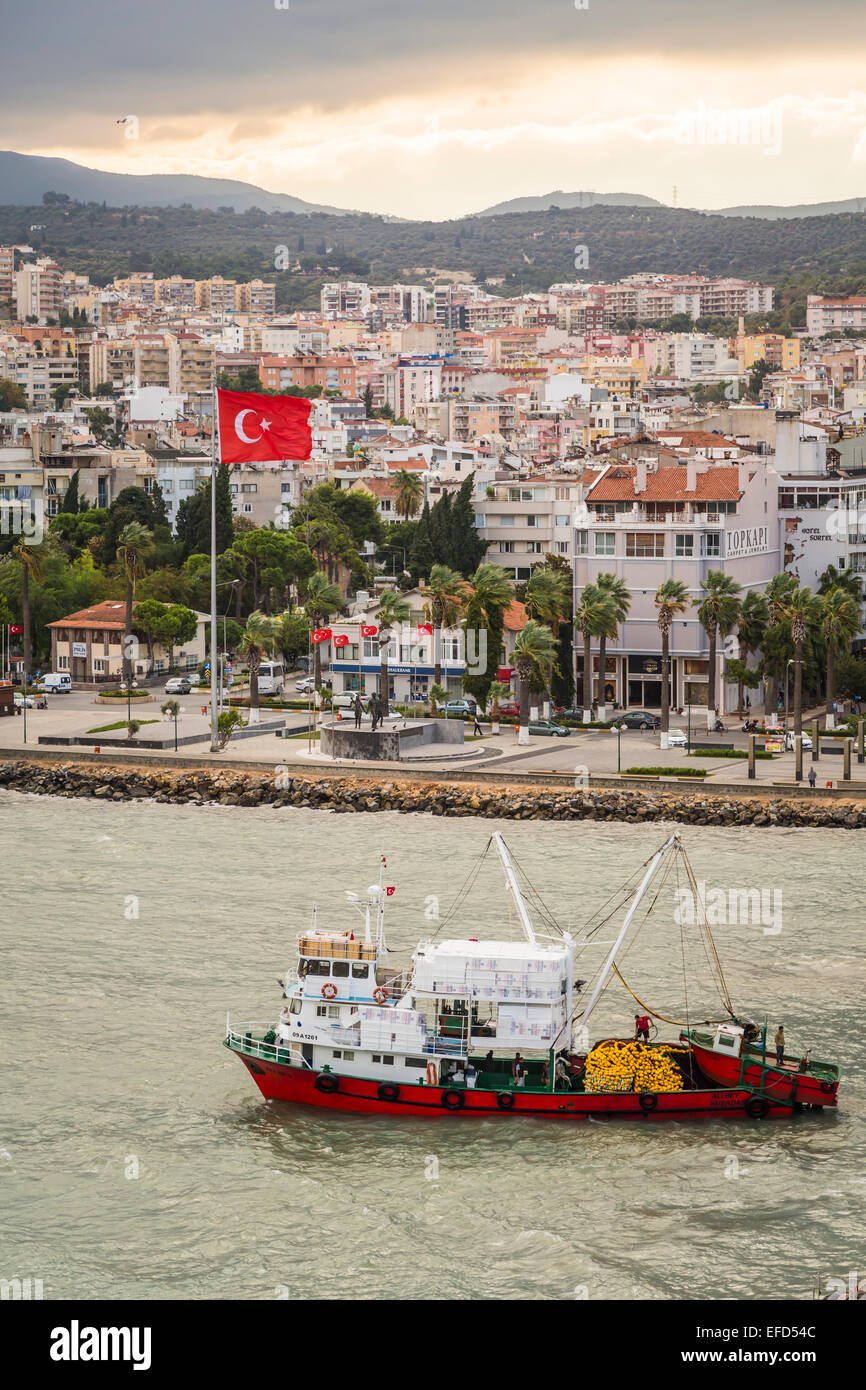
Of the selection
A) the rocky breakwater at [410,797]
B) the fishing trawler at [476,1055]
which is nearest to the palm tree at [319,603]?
the rocky breakwater at [410,797]

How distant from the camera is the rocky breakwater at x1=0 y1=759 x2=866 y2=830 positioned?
151 feet

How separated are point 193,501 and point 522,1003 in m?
63.4

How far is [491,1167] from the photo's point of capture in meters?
23.8

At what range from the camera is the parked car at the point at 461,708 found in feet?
194

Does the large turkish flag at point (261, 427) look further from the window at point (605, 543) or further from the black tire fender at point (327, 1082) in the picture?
the black tire fender at point (327, 1082)

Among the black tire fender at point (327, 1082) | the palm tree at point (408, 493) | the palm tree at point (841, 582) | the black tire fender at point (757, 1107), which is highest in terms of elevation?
the palm tree at point (408, 493)

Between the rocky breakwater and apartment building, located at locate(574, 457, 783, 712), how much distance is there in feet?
43.9

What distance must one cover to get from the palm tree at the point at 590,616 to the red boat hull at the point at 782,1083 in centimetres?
3320

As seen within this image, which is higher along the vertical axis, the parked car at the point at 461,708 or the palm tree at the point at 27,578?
the palm tree at the point at 27,578

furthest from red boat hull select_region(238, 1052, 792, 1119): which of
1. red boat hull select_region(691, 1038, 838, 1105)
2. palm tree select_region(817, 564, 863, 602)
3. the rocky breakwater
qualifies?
palm tree select_region(817, 564, 863, 602)

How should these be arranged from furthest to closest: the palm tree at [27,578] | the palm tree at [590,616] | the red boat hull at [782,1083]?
the palm tree at [27,578] < the palm tree at [590,616] < the red boat hull at [782,1083]

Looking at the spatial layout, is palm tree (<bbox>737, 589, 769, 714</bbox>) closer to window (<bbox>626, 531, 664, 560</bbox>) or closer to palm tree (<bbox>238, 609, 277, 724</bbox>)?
window (<bbox>626, 531, 664, 560</bbox>)

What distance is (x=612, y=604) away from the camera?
5969 cm

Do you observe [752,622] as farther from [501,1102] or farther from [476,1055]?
[501,1102]
